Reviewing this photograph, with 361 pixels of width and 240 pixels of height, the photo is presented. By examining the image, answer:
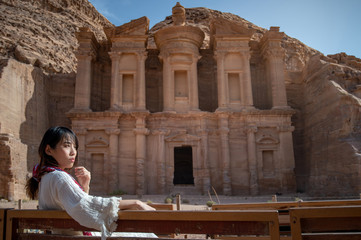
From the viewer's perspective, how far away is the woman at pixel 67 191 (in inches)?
96.7

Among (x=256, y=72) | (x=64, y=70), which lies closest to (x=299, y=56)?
(x=256, y=72)

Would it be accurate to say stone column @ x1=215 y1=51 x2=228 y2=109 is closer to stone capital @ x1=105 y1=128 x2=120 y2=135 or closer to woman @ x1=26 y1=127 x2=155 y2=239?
stone capital @ x1=105 y1=128 x2=120 y2=135

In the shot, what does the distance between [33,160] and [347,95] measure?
19231mm

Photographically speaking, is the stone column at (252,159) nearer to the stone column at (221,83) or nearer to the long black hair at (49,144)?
the stone column at (221,83)

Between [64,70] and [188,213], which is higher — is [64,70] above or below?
above

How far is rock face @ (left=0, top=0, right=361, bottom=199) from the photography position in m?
17.5

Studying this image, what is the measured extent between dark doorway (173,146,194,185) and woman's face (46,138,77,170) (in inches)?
1051

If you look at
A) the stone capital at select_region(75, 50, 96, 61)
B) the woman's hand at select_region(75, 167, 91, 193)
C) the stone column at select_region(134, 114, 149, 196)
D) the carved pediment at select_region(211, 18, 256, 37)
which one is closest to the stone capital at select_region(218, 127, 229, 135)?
the stone column at select_region(134, 114, 149, 196)

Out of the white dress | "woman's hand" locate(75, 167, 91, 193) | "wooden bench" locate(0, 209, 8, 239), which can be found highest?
"woman's hand" locate(75, 167, 91, 193)

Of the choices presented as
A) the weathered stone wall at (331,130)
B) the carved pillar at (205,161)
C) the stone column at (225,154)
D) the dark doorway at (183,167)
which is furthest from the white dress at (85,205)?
the dark doorway at (183,167)

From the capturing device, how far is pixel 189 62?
23.1 meters

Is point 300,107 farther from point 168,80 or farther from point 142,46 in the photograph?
point 142,46

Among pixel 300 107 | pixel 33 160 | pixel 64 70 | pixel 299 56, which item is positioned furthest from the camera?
pixel 299 56

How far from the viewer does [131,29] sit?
23.2 meters
